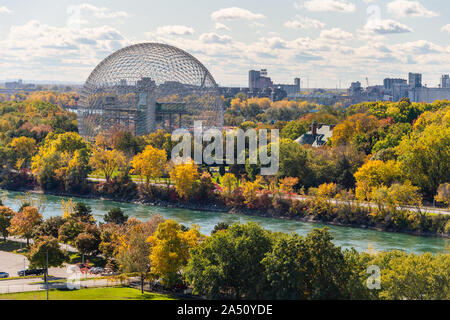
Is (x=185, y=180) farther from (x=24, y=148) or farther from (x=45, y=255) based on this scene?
(x=24, y=148)

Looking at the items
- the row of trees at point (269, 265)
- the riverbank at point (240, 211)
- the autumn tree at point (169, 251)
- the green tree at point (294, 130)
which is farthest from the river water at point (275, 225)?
the green tree at point (294, 130)

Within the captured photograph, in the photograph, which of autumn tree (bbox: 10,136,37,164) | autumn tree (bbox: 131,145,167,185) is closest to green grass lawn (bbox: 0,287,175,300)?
autumn tree (bbox: 131,145,167,185)

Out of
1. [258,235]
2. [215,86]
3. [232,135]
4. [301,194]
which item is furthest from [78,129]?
[258,235]

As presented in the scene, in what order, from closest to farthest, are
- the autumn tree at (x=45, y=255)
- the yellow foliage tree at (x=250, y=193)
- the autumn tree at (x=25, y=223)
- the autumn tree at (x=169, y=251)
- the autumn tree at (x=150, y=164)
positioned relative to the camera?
the autumn tree at (x=169, y=251), the autumn tree at (x=45, y=255), the autumn tree at (x=25, y=223), the yellow foliage tree at (x=250, y=193), the autumn tree at (x=150, y=164)

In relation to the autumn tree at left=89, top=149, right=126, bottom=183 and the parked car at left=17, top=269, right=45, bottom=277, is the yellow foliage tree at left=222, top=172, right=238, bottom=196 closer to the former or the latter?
the autumn tree at left=89, top=149, right=126, bottom=183

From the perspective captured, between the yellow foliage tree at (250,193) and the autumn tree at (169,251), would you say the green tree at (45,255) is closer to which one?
the autumn tree at (169,251)
